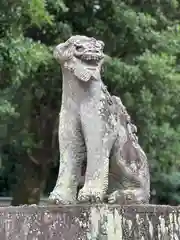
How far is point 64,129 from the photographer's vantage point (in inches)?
215

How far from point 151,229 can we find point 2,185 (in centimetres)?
2152

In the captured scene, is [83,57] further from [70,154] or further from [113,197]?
[113,197]

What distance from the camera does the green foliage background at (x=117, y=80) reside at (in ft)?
44.4

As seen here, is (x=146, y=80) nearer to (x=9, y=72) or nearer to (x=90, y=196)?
(x=9, y=72)

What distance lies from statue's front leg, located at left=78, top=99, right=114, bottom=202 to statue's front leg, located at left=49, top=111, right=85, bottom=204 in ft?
0.34

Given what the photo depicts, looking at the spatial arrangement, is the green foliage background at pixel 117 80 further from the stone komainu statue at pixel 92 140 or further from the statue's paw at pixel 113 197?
the statue's paw at pixel 113 197

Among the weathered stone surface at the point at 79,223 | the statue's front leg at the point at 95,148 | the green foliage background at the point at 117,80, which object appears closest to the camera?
the weathered stone surface at the point at 79,223

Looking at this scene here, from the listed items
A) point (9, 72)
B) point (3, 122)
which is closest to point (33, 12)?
point (9, 72)

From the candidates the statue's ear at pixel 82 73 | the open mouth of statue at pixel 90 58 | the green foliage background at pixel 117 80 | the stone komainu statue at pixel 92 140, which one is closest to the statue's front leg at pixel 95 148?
the stone komainu statue at pixel 92 140

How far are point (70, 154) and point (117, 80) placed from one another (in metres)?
8.24

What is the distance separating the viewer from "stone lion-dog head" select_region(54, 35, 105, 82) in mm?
5332

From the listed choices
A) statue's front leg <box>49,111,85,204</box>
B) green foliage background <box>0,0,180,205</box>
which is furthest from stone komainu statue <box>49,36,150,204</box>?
green foliage background <box>0,0,180,205</box>

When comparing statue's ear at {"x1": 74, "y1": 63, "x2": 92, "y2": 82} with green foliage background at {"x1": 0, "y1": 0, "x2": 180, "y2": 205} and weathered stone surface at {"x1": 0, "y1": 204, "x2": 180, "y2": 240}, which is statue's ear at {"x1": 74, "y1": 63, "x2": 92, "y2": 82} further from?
green foliage background at {"x1": 0, "y1": 0, "x2": 180, "y2": 205}

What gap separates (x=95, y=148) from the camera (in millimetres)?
5242
